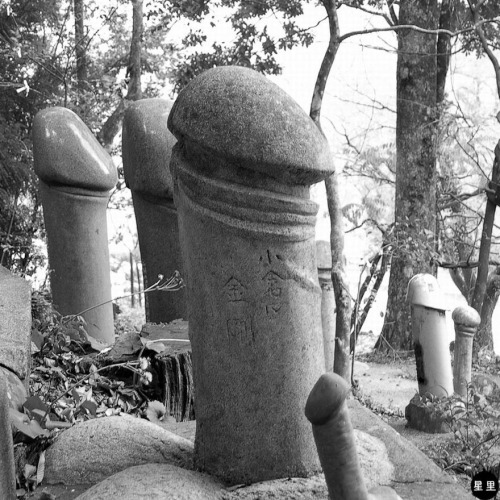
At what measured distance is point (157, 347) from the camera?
4.70m

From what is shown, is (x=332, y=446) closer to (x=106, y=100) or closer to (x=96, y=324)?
(x=96, y=324)

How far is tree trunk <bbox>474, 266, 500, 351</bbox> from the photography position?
38.3 feet

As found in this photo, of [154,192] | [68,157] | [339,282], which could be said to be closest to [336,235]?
[339,282]

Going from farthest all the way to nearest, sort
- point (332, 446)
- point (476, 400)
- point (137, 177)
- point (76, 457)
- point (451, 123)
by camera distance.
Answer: point (451, 123), point (137, 177), point (476, 400), point (76, 457), point (332, 446)

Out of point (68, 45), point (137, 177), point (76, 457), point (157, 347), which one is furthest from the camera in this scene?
point (68, 45)

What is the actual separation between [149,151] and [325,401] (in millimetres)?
4515

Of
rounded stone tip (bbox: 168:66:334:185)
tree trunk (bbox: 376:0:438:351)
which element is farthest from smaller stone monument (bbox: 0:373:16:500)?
tree trunk (bbox: 376:0:438:351)

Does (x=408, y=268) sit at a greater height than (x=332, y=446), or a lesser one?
lesser

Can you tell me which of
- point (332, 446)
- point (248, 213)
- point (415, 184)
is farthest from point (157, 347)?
point (415, 184)

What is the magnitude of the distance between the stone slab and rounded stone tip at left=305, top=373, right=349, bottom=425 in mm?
1868

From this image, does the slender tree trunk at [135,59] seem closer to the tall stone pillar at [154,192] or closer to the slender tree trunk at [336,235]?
the slender tree trunk at [336,235]

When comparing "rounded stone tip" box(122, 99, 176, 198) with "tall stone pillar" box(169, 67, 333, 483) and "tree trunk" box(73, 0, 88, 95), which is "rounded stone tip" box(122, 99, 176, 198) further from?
"tree trunk" box(73, 0, 88, 95)

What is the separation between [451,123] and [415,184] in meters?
0.89

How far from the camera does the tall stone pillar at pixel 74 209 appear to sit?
5684 mm
